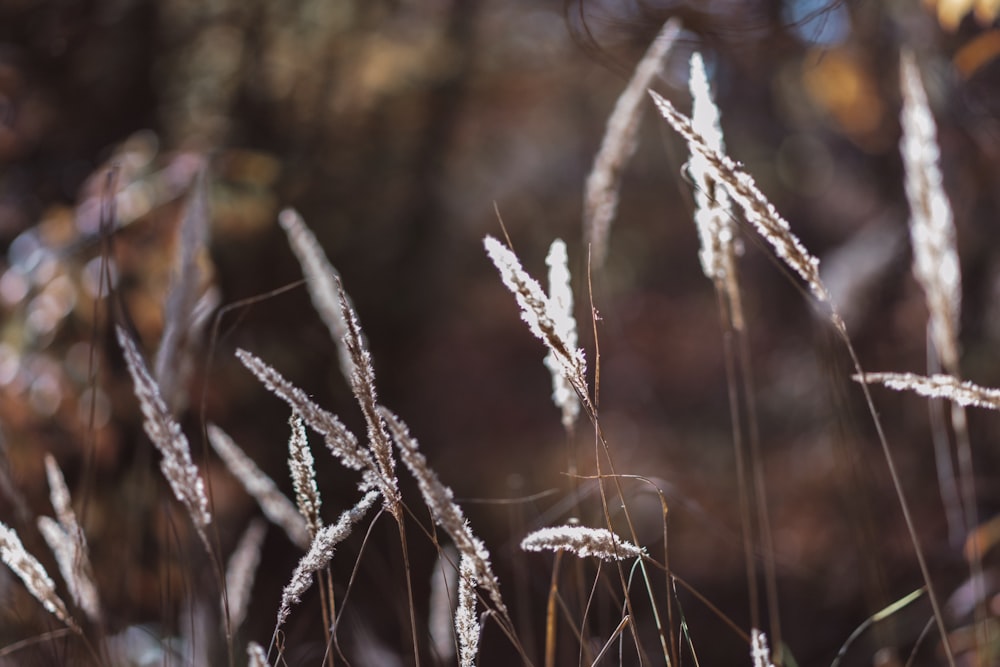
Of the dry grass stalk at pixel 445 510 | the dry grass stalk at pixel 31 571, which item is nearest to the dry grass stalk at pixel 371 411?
the dry grass stalk at pixel 445 510

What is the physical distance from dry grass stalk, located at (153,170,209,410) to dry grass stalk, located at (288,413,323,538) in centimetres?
17

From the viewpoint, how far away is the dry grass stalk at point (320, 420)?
45cm

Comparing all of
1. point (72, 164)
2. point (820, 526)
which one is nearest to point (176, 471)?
point (72, 164)

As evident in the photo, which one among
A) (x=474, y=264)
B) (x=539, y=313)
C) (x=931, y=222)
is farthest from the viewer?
(x=474, y=264)

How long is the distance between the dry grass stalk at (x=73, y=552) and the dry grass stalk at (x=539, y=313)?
13.4 inches

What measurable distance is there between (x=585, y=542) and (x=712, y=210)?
0.92ft

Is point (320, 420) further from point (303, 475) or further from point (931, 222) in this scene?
point (931, 222)

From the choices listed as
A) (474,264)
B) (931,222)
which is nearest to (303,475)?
(931,222)

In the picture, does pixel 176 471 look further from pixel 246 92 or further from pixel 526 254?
pixel 526 254

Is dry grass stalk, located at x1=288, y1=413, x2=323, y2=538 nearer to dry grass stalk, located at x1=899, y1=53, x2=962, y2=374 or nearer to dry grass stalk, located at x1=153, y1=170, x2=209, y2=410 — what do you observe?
dry grass stalk, located at x1=153, y1=170, x2=209, y2=410

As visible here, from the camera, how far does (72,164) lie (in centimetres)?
204

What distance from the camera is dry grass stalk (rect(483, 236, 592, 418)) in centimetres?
42

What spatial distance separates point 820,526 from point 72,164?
2.57 metres

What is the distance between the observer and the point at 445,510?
0.43 m
